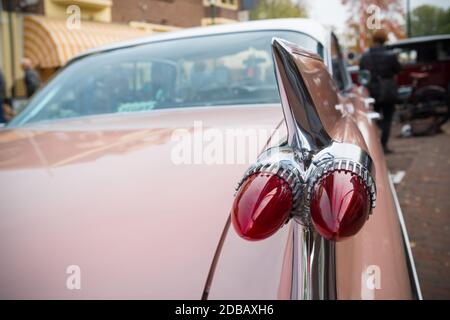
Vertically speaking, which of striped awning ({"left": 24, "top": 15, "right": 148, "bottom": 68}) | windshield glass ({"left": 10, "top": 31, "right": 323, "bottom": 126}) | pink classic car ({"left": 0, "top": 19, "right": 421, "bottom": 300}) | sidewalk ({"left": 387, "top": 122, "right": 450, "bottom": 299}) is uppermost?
striped awning ({"left": 24, "top": 15, "right": 148, "bottom": 68})

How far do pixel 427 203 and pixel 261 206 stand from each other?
162 inches

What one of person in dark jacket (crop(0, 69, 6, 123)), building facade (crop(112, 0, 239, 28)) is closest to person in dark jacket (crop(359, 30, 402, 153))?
building facade (crop(112, 0, 239, 28))

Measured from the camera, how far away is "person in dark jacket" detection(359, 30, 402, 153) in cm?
609

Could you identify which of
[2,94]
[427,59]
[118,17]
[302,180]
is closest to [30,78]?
[2,94]

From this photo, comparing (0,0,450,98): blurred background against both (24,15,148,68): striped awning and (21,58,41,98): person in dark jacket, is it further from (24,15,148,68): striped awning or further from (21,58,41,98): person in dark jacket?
(21,58,41,98): person in dark jacket

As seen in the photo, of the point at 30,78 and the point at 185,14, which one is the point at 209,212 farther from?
the point at 30,78

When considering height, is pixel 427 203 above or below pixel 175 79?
below

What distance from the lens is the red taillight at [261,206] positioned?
71cm

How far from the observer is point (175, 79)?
216 cm

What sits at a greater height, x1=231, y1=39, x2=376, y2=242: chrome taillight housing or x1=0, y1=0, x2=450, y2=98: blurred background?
x1=0, y1=0, x2=450, y2=98: blurred background

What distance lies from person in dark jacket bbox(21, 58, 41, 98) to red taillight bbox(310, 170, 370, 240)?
652cm

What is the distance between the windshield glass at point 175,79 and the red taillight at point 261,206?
4.01ft

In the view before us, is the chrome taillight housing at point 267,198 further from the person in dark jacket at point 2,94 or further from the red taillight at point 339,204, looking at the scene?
the person in dark jacket at point 2,94

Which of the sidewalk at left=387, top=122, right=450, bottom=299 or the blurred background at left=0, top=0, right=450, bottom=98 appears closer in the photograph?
the blurred background at left=0, top=0, right=450, bottom=98
